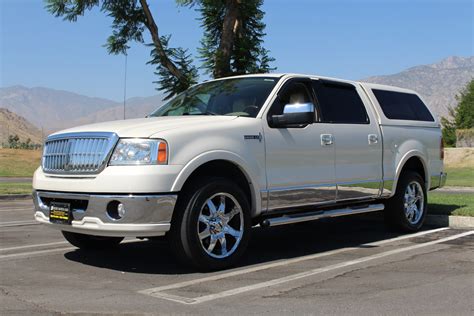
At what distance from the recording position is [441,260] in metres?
6.43

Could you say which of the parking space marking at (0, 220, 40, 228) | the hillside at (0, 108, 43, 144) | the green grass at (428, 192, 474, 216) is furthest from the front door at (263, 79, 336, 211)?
the hillside at (0, 108, 43, 144)

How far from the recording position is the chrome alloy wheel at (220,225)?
569cm

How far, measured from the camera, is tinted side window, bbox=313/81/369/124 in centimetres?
720

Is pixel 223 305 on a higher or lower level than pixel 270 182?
lower

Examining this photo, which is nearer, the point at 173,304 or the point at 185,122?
the point at 173,304

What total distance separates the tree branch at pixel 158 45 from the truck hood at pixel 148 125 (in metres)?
12.0

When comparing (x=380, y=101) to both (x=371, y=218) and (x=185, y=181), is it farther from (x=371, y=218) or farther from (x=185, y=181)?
(x=185, y=181)

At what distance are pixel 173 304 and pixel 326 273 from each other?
1803 millimetres

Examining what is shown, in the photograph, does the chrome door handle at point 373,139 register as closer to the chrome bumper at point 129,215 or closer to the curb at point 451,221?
the curb at point 451,221

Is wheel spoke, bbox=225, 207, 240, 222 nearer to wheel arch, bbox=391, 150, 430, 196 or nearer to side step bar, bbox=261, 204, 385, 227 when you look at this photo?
side step bar, bbox=261, 204, 385, 227

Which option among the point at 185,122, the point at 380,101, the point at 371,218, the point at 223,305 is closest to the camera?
the point at 223,305

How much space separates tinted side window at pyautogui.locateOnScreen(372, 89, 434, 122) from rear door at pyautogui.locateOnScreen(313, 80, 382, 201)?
44cm

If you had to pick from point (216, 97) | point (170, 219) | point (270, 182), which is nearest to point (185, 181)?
point (170, 219)

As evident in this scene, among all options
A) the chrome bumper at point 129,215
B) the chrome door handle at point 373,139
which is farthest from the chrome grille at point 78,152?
the chrome door handle at point 373,139
